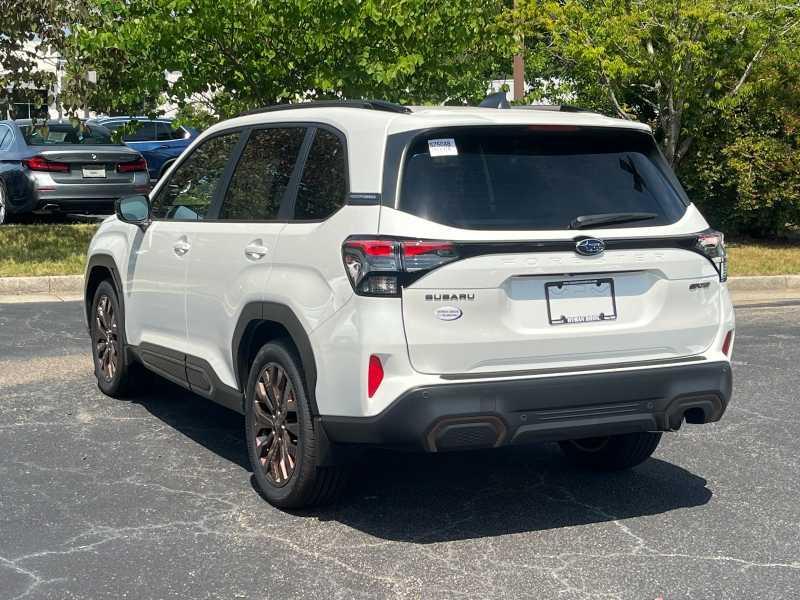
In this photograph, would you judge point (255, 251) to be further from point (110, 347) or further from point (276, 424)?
point (110, 347)

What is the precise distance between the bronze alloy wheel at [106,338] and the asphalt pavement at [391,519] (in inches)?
11.7

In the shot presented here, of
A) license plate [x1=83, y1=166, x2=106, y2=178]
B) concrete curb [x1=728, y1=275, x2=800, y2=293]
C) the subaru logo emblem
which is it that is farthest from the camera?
license plate [x1=83, y1=166, x2=106, y2=178]

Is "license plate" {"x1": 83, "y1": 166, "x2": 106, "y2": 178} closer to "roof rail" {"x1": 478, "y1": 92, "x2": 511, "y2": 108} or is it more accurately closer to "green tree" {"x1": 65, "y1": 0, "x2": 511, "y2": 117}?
"green tree" {"x1": 65, "y1": 0, "x2": 511, "y2": 117}

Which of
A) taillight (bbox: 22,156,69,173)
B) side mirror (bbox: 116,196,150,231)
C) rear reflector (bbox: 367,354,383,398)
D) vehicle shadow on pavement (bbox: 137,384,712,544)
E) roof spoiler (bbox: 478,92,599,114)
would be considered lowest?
vehicle shadow on pavement (bbox: 137,384,712,544)

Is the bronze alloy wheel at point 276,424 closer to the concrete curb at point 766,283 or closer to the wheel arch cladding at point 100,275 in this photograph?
the wheel arch cladding at point 100,275

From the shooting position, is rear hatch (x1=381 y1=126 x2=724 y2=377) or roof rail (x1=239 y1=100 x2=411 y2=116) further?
roof rail (x1=239 y1=100 x2=411 y2=116)

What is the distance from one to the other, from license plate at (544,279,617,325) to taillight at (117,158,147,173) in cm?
1408

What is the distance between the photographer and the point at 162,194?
6797mm

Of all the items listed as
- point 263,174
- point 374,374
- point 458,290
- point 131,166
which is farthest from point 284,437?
point 131,166

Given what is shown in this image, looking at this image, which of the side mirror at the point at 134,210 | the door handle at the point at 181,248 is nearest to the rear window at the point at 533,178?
the door handle at the point at 181,248

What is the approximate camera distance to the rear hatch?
473 centimetres

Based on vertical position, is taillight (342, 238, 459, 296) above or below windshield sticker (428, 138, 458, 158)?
below

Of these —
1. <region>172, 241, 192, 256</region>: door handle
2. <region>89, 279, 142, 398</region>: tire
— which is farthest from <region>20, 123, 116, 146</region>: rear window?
<region>172, 241, 192, 256</region>: door handle

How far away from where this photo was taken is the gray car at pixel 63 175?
17.7m
